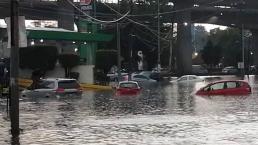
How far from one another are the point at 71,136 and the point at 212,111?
35.2ft

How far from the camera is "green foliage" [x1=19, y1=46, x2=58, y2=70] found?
6281cm

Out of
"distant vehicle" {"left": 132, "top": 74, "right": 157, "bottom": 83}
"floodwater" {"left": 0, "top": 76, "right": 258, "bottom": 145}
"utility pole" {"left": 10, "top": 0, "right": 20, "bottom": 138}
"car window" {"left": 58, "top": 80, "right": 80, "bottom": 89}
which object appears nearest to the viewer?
"floodwater" {"left": 0, "top": 76, "right": 258, "bottom": 145}

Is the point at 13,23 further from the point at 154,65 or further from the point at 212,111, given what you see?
the point at 154,65

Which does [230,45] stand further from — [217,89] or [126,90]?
[217,89]

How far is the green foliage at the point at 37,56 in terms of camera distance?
6281 centimetres

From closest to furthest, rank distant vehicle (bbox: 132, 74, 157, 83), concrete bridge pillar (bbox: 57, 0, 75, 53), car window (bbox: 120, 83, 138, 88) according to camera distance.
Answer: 1. car window (bbox: 120, 83, 138, 88)
2. distant vehicle (bbox: 132, 74, 157, 83)
3. concrete bridge pillar (bbox: 57, 0, 75, 53)

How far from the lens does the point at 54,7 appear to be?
3967 inches

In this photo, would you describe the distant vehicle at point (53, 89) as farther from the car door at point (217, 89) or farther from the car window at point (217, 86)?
the car window at point (217, 86)

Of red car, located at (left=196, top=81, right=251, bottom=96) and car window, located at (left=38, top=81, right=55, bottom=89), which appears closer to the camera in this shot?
car window, located at (left=38, top=81, right=55, bottom=89)

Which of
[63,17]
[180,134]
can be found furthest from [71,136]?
[63,17]

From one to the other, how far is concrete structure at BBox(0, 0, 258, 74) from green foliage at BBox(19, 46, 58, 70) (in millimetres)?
25394

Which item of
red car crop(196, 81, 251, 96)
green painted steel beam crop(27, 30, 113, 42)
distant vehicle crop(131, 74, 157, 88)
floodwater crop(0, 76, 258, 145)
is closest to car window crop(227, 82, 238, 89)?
red car crop(196, 81, 251, 96)

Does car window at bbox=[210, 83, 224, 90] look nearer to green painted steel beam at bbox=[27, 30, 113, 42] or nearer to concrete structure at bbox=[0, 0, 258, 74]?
green painted steel beam at bbox=[27, 30, 113, 42]

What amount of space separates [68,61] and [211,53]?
324 ft
